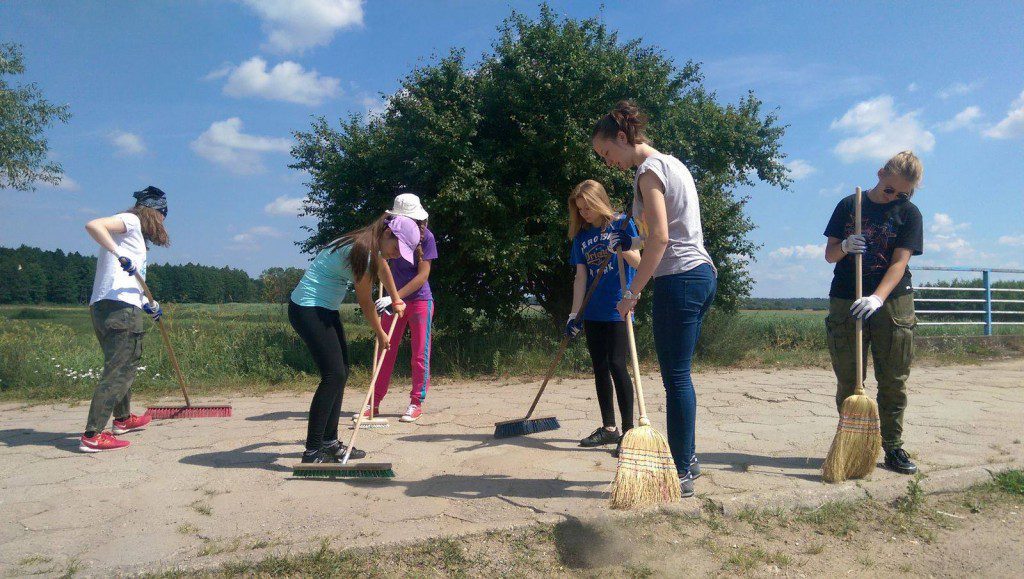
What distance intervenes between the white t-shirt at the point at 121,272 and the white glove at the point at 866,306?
4.64 m

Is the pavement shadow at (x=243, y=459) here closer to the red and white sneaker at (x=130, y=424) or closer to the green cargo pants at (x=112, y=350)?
the green cargo pants at (x=112, y=350)

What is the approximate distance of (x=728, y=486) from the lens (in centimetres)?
327

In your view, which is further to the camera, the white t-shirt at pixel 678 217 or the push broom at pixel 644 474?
the white t-shirt at pixel 678 217

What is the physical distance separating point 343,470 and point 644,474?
1.66 meters

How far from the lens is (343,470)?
3441mm

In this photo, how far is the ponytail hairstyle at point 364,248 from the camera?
3523mm

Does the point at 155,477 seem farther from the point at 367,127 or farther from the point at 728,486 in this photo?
the point at 367,127

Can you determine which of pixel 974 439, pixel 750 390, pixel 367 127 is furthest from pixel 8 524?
pixel 367 127

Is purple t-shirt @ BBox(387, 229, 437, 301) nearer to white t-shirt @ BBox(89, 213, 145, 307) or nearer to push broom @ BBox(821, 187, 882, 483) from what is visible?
white t-shirt @ BBox(89, 213, 145, 307)

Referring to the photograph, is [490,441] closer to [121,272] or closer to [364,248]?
[364,248]

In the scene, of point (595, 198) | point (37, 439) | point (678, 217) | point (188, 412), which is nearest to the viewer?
point (678, 217)

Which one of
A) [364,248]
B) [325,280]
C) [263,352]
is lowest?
[263,352]

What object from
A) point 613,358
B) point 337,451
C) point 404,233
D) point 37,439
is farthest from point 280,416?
point 613,358

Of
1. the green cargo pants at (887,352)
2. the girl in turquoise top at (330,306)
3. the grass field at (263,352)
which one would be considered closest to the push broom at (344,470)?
the girl in turquoise top at (330,306)
